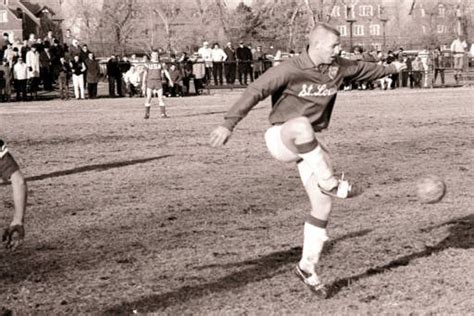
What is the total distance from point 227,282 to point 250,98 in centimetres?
147

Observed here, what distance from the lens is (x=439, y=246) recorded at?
27.1ft

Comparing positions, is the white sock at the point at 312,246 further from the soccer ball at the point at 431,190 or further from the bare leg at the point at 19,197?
the bare leg at the point at 19,197

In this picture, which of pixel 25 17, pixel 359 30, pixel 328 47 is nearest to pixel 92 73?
pixel 328 47

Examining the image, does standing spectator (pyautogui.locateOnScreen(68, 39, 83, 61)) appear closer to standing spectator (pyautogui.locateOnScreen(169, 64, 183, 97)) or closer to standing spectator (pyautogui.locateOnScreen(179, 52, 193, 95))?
standing spectator (pyautogui.locateOnScreen(169, 64, 183, 97))

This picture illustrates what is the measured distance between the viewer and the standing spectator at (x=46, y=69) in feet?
122

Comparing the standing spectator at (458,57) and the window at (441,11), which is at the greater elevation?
the window at (441,11)

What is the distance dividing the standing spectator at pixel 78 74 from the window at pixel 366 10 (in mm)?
88677

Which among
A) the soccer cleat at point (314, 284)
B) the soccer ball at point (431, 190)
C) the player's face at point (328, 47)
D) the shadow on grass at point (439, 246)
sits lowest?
the shadow on grass at point (439, 246)

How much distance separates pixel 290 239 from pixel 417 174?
4.96 meters

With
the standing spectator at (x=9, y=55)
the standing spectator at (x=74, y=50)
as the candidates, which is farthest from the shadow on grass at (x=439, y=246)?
the standing spectator at (x=74, y=50)

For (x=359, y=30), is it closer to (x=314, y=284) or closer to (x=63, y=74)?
(x=63, y=74)

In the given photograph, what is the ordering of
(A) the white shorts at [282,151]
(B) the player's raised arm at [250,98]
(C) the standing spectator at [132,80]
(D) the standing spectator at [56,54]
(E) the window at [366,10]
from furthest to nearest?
(E) the window at [366,10] < (C) the standing spectator at [132,80] < (D) the standing spectator at [56,54] < (A) the white shorts at [282,151] < (B) the player's raised arm at [250,98]

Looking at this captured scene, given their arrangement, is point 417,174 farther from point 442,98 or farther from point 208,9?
point 208,9

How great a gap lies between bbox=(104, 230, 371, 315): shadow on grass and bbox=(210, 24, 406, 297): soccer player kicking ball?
1.86 ft
